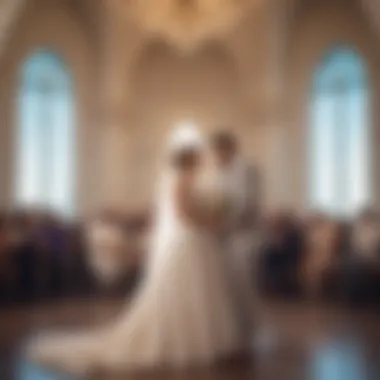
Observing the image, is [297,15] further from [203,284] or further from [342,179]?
[203,284]

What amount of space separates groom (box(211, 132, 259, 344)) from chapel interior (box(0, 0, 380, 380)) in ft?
13.4

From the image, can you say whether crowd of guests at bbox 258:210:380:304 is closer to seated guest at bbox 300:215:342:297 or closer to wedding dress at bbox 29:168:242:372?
seated guest at bbox 300:215:342:297

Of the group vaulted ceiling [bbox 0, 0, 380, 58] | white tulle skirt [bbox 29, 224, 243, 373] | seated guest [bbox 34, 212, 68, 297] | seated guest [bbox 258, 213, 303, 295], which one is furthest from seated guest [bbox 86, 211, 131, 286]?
white tulle skirt [bbox 29, 224, 243, 373]

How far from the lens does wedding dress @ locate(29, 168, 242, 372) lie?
6.30m

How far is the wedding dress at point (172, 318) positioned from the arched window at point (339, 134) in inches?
245

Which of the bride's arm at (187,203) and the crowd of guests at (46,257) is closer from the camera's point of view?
the bride's arm at (187,203)

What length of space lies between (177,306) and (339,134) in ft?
23.3

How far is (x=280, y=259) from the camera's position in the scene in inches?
465

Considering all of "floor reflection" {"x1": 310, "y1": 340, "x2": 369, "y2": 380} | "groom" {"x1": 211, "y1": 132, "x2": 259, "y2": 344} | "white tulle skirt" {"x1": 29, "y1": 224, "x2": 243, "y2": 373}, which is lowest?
"floor reflection" {"x1": 310, "y1": 340, "x2": 369, "y2": 380}

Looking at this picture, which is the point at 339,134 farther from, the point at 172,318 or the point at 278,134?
the point at 172,318

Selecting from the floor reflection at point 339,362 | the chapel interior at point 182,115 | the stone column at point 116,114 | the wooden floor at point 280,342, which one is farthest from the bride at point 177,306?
the stone column at point 116,114

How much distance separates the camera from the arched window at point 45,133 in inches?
484

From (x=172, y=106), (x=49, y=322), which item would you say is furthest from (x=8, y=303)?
(x=172, y=106)

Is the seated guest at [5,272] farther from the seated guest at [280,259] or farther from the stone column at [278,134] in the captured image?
the stone column at [278,134]
